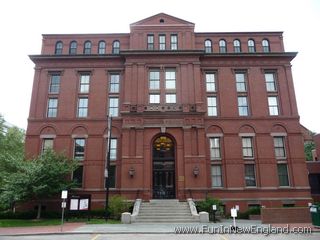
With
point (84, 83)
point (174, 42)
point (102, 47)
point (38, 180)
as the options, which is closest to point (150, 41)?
point (174, 42)

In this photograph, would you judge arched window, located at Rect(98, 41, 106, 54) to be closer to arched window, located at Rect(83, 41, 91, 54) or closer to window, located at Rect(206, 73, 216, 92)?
arched window, located at Rect(83, 41, 91, 54)

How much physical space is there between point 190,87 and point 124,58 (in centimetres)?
821

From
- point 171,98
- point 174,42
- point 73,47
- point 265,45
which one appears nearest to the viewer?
point 171,98

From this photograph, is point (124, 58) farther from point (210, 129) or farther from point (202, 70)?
point (210, 129)

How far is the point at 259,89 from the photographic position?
31.6 meters

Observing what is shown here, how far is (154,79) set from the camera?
31.3m

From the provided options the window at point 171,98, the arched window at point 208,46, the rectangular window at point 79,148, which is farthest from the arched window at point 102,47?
the arched window at point 208,46

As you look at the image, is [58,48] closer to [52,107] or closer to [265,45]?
[52,107]

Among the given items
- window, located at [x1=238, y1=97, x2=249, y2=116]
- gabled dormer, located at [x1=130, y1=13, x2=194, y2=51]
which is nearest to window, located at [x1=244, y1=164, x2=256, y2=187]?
window, located at [x1=238, y1=97, x2=249, y2=116]

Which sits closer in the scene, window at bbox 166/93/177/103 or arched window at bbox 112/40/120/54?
window at bbox 166/93/177/103

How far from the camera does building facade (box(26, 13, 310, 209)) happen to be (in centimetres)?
2841

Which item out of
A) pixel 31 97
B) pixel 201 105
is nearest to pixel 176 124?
pixel 201 105

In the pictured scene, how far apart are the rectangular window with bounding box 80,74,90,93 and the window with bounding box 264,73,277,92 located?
20175mm

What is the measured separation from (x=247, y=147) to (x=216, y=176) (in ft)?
15.0
